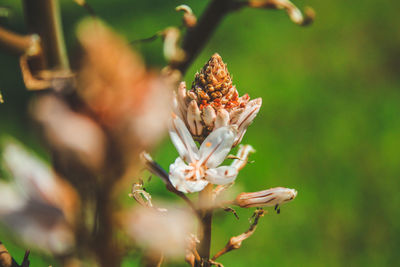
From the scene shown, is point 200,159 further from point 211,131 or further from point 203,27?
point 203,27

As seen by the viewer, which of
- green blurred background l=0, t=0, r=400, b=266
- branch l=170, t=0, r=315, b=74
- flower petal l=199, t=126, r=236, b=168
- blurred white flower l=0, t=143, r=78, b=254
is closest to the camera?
blurred white flower l=0, t=143, r=78, b=254

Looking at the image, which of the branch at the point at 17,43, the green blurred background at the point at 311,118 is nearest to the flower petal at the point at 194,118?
the branch at the point at 17,43

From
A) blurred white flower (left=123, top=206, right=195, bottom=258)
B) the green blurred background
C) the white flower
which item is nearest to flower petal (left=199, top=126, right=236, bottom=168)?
the white flower

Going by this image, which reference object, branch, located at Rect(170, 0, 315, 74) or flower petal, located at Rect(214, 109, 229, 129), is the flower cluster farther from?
branch, located at Rect(170, 0, 315, 74)

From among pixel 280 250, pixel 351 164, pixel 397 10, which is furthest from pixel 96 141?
pixel 397 10

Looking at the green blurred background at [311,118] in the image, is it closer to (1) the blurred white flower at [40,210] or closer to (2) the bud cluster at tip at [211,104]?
(2) the bud cluster at tip at [211,104]

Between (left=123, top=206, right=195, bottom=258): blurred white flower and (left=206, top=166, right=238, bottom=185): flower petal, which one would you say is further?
(left=206, top=166, right=238, bottom=185): flower petal

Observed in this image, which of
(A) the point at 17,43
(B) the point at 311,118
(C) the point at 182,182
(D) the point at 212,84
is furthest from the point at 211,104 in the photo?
(B) the point at 311,118
